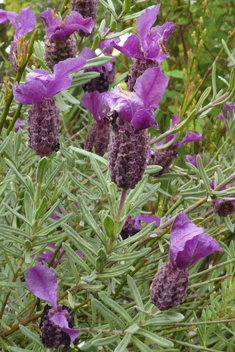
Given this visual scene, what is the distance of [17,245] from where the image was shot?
90 cm

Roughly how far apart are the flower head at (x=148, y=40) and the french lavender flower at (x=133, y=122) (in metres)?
0.15

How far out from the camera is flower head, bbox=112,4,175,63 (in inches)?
30.1

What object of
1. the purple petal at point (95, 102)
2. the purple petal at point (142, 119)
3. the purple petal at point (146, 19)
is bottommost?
the purple petal at point (95, 102)

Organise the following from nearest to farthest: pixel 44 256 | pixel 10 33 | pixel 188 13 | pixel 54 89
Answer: pixel 54 89, pixel 44 256, pixel 10 33, pixel 188 13

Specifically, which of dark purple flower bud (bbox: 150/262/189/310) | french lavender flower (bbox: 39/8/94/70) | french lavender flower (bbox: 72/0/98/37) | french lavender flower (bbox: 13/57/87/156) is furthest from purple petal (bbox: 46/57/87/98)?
dark purple flower bud (bbox: 150/262/189/310)

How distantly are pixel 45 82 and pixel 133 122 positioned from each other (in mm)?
181

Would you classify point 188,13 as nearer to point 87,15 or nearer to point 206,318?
point 87,15

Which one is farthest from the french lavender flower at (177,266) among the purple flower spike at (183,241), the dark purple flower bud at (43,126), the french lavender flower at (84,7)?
the french lavender flower at (84,7)

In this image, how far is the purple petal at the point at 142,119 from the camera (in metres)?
0.63

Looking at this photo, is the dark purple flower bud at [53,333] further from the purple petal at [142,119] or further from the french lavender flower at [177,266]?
the purple petal at [142,119]

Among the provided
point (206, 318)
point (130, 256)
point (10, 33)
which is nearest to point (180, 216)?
point (130, 256)

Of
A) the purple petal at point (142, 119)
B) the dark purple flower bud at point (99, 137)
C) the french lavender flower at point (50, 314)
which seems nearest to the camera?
the purple petal at point (142, 119)

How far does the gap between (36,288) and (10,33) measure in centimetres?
124

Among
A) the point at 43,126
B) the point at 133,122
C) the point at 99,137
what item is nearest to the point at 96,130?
the point at 99,137
